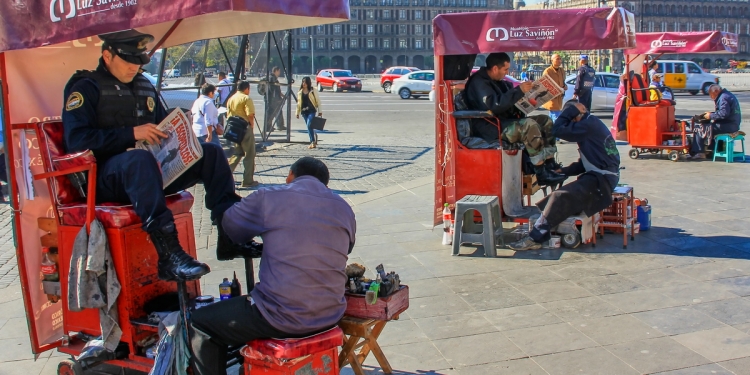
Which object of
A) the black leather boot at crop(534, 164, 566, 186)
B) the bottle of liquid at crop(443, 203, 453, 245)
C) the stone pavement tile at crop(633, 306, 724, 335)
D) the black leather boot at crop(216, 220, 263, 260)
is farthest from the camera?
the black leather boot at crop(534, 164, 566, 186)

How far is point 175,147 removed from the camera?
431cm

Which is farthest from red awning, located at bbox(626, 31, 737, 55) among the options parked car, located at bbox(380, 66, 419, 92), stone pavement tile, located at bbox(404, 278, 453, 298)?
parked car, located at bbox(380, 66, 419, 92)

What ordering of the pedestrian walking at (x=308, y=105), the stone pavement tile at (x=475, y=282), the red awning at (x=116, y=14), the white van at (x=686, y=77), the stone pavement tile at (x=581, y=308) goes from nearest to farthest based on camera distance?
1. the red awning at (x=116, y=14)
2. the stone pavement tile at (x=581, y=308)
3. the stone pavement tile at (x=475, y=282)
4. the pedestrian walking at (x=308, y=105)
5. the white van at (x=686, y=77)

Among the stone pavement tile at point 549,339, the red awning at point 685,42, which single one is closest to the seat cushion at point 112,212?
the stone pavement tile at point 549,339

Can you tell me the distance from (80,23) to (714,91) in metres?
12.6

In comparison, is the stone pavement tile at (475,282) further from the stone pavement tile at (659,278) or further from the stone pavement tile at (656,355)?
the stone pavement tile at (656,355)

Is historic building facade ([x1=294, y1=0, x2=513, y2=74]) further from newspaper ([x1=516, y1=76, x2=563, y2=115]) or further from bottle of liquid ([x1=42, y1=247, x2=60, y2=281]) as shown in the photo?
bottle of liquid ([x1=42, y1=247, x2=60, y2=281])

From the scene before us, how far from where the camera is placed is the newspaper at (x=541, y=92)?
775 centimetres

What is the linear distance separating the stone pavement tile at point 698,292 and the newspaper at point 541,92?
2445mm

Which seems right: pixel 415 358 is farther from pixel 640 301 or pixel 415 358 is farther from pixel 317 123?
pixel 317 123

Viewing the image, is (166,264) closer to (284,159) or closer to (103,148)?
(103,148)

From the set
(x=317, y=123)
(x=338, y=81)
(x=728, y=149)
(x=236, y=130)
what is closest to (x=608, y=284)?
(x=236, y=130)

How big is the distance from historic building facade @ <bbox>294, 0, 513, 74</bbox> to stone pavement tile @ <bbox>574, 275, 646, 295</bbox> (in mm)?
115187

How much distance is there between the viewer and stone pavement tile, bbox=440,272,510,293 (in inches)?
254
